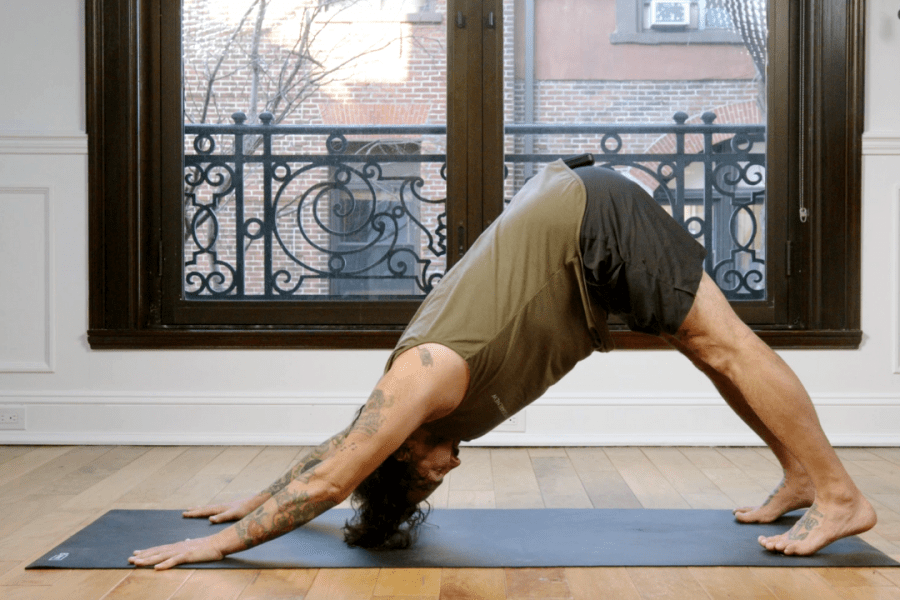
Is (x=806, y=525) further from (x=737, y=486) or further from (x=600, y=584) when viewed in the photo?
(x=737, y=486)

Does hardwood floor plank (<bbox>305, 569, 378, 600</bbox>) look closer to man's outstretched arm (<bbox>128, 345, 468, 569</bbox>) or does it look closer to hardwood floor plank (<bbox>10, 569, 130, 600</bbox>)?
man's outstretched arm (<bbox>128, 345, 468, 569</bbox>)

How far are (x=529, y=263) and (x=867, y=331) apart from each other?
2.19 metres

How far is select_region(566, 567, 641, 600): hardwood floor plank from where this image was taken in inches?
66.0

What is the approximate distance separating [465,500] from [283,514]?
0.85 meters

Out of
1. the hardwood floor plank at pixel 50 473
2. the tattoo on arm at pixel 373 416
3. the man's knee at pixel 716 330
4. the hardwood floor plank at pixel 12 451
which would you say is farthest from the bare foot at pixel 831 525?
the hardwood floor plank at pixel 12 451

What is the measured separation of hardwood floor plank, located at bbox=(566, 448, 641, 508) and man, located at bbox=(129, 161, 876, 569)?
584mm

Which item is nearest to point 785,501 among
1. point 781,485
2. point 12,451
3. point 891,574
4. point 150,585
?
point 781,485

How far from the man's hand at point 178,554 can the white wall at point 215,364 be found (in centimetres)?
151

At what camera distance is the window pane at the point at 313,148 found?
11.5 feet

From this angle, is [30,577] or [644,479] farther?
[644,479]

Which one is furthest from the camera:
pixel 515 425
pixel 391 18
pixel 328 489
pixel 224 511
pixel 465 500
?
pixel 391 18

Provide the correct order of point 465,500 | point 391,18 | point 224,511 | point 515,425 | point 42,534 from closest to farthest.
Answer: point 42,534 → point 224,511 → point 465,500 → point 515,425 → point 391,18

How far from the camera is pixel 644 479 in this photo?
9.16ft

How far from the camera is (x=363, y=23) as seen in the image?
3.51 metres
